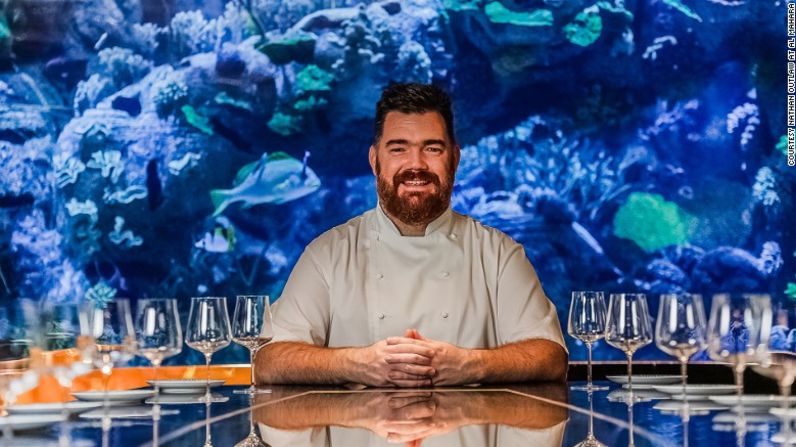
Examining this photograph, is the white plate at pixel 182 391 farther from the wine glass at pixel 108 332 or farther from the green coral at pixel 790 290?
the green coral at pixel 790 290

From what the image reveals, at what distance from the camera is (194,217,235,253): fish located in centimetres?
661

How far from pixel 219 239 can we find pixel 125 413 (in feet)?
15.1

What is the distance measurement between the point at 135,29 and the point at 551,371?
14.9ft

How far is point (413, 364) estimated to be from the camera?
2.71 meters

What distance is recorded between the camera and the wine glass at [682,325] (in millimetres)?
2236

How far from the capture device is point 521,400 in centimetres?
232

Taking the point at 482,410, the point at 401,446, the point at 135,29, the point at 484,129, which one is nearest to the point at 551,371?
the point at 482,410

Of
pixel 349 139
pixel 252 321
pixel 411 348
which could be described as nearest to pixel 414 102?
pixel 411 348

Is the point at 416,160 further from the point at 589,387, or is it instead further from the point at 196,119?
the point at 196,119

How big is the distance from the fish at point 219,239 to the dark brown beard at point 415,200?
3342 millimetres

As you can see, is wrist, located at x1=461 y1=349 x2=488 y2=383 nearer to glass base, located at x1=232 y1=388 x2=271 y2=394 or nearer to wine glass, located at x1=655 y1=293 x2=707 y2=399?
glass base, located at x1=232 y1=388 x2=271 y2=394

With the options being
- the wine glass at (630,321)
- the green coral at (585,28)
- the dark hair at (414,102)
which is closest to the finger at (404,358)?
the wine glass at (630,321)

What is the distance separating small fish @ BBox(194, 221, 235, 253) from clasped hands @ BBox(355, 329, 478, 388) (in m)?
3.94

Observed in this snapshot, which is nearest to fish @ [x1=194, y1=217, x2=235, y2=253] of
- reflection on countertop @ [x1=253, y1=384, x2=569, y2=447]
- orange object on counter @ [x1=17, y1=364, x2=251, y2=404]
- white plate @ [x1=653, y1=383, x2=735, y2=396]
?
orange object on counter @ [x1=17, y1=364, x2=251, y2=404]
